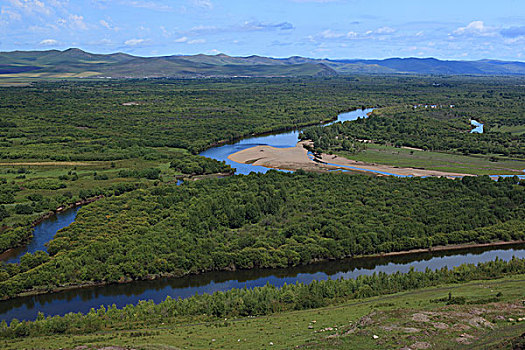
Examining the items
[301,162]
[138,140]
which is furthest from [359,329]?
[138,140]

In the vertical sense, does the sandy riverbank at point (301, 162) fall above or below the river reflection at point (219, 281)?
above

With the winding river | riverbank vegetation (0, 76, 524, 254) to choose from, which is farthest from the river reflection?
riverbank vegetation (0, 76, 524, 254)

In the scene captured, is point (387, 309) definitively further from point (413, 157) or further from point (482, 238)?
point (413, 157)

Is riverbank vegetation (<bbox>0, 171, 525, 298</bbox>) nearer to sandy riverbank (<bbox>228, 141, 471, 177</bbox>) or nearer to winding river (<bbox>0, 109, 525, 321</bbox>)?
winding river (<bbox>0, 109, 525, 321</bbox>)

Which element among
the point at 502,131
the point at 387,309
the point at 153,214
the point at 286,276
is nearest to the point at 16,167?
the point at 153,214

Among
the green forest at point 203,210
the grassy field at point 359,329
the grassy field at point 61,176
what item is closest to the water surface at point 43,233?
the green forest at point 203,210

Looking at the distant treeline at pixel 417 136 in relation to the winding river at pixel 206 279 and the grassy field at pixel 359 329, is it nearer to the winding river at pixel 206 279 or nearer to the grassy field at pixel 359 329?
the winding river at pixel 206 279
